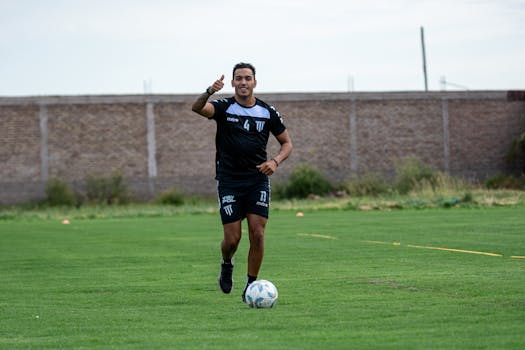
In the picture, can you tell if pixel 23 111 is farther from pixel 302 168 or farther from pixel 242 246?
pixel 242 246

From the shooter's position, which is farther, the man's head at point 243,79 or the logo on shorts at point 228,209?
the logo on shorts at point 228,209

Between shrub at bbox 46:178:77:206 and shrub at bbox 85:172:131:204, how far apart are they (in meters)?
1.21

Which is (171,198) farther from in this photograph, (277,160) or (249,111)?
(277,160)

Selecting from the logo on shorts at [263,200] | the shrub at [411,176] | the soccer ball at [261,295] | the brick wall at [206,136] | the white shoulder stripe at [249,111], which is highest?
the brick wall at [206,136]

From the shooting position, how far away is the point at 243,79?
39.3 ft

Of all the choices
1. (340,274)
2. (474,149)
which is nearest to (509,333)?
(340,274)

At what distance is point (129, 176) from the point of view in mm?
52688

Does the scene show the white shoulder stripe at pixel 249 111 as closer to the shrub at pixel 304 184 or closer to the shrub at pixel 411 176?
the shrub at pixel 411 176

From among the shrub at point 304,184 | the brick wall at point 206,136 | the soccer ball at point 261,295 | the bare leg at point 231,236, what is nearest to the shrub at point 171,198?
the brick wall at point 206,136

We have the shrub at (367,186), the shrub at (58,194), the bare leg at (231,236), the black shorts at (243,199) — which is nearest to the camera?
the black shorts at (243,199)

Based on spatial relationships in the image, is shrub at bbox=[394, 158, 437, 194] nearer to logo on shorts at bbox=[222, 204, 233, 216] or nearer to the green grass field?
the green grass field

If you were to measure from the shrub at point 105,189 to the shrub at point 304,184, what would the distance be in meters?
7.94

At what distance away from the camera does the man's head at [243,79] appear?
1200 centimetres

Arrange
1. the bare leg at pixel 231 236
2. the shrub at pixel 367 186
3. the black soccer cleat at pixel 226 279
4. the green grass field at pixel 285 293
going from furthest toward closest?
1. the shrub at pixel 367 186
2. the black soccer cleat at pixel 226 279
3. the bare leg at pixel 231 236
4. the green grass field at pixel 285 293
